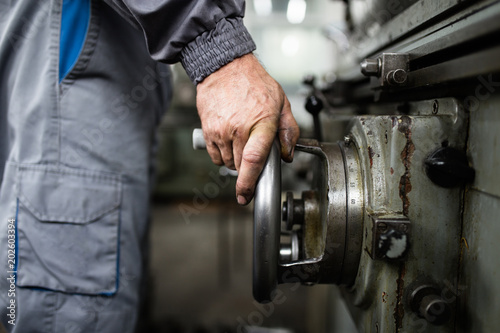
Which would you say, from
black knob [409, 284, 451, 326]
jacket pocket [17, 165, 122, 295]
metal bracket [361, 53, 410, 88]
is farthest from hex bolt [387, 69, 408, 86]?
jacket pocket [17, 165, 122, 295]

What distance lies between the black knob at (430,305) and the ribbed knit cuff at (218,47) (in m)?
0.50

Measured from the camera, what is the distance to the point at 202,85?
64cm

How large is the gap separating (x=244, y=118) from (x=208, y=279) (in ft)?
7.91

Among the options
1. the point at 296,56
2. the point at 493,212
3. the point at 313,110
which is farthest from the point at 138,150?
the point at 296,56

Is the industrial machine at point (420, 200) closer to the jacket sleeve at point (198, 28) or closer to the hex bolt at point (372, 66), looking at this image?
the hex bolt at point (372, 66)

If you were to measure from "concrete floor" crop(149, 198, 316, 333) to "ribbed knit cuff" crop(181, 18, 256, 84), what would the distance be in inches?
53.0

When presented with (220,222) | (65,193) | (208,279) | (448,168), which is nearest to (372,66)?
(448,168)

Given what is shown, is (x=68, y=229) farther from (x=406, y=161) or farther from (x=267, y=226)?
(x=406, y=161)

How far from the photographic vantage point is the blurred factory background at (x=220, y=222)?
78.9 inches

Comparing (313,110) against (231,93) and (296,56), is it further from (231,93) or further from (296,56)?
(296,56)

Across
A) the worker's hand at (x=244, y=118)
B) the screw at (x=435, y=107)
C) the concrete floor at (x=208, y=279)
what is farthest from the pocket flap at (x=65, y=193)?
the concrete floor at (x=208, y=279)

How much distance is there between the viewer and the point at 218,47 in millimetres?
615

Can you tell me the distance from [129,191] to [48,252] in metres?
0.23

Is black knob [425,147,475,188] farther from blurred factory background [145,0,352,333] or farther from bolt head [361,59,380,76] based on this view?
blurred factory background [145,0,352,333]
